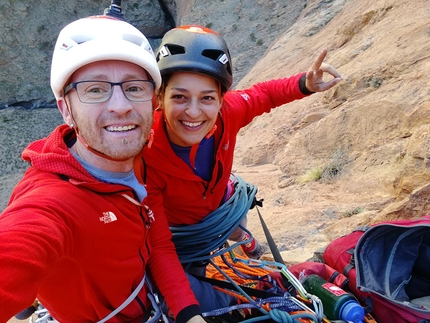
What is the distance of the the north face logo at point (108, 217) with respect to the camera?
64.5 inches

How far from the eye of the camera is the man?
1483 millimetres

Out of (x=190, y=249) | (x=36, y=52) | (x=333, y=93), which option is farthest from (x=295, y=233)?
(x=36, y=52)

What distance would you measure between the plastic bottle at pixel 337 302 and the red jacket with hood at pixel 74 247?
795 mm

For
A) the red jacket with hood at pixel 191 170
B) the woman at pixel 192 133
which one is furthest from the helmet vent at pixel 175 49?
the red jacket with hood at pixel 191 170

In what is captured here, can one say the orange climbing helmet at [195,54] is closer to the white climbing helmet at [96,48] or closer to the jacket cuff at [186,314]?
the white climbing helmet at [96,48]

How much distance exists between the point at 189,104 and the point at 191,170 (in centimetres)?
46

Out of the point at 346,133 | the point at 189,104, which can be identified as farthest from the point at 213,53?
the point at 346,133

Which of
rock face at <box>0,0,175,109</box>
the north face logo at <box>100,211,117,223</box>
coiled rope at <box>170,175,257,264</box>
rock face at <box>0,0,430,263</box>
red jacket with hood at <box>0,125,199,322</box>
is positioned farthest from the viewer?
rock face at <box>0,0,175,109</box>

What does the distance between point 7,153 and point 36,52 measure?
9188 millimetres

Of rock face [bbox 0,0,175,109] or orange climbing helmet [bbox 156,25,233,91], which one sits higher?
rock face [bbox 0,0,175,109]

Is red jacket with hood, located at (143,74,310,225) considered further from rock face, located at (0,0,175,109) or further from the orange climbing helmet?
rock face, located at (0,0,175,109)

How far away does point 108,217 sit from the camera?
5.45 feet

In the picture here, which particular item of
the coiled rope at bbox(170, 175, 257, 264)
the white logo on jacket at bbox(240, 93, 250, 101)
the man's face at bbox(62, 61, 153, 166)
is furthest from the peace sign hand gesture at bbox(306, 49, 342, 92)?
the man's face at bbox(62, 61, 153, 166)

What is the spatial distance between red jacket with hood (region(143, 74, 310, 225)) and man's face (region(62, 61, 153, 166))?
578 mm
